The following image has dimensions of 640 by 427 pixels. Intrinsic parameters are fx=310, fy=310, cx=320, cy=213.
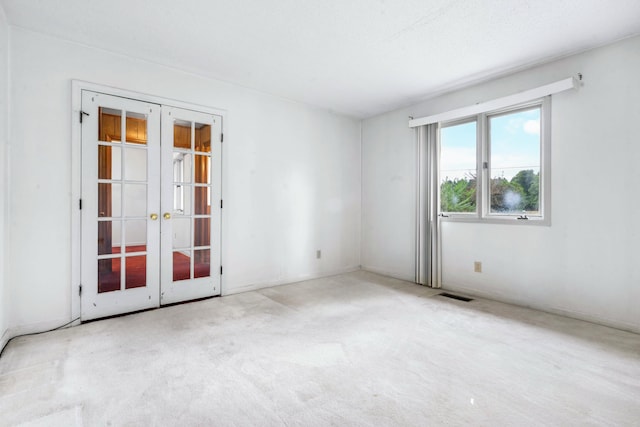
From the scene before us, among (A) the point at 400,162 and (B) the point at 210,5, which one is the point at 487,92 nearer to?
(A) the point at 400,162

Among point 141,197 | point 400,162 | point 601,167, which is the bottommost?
point 141,197

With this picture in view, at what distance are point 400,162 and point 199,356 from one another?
151 inches

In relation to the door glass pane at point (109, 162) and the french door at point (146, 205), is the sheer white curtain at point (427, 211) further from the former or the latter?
the door glass pane at point (109, 162)

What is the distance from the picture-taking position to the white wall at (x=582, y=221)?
2.86 meters

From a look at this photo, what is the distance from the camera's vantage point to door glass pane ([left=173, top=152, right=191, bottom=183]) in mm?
3529

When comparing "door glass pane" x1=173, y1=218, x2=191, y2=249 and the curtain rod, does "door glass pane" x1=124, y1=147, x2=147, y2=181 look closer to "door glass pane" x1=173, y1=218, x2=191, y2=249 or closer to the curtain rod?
"door glass pane" x1=173, y1=218, x2=191, y2=249

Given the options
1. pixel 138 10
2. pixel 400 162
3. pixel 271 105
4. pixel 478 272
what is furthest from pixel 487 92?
pixel 138 10

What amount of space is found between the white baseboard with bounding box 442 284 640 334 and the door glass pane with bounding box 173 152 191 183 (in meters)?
3.66

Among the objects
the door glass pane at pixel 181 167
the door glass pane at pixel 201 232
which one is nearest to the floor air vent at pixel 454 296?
the door glass pane at pixel 201 232

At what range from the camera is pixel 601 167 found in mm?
2998

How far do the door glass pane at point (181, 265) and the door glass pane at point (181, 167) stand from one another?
84 cm

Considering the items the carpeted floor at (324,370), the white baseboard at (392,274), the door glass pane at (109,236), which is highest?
the door glass pane at (109,236)

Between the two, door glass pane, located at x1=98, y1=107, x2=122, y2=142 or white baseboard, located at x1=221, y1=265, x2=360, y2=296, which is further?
white baseboard, located at x1=221, y1=265, x2=360, y2=296

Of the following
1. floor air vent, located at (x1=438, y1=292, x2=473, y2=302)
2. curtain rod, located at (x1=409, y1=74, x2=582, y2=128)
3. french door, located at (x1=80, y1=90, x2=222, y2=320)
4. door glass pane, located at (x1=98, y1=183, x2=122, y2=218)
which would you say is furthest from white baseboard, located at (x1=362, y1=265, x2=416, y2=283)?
door glass pane, located at (x1=98, y1=183, x2=122, y2=218)
